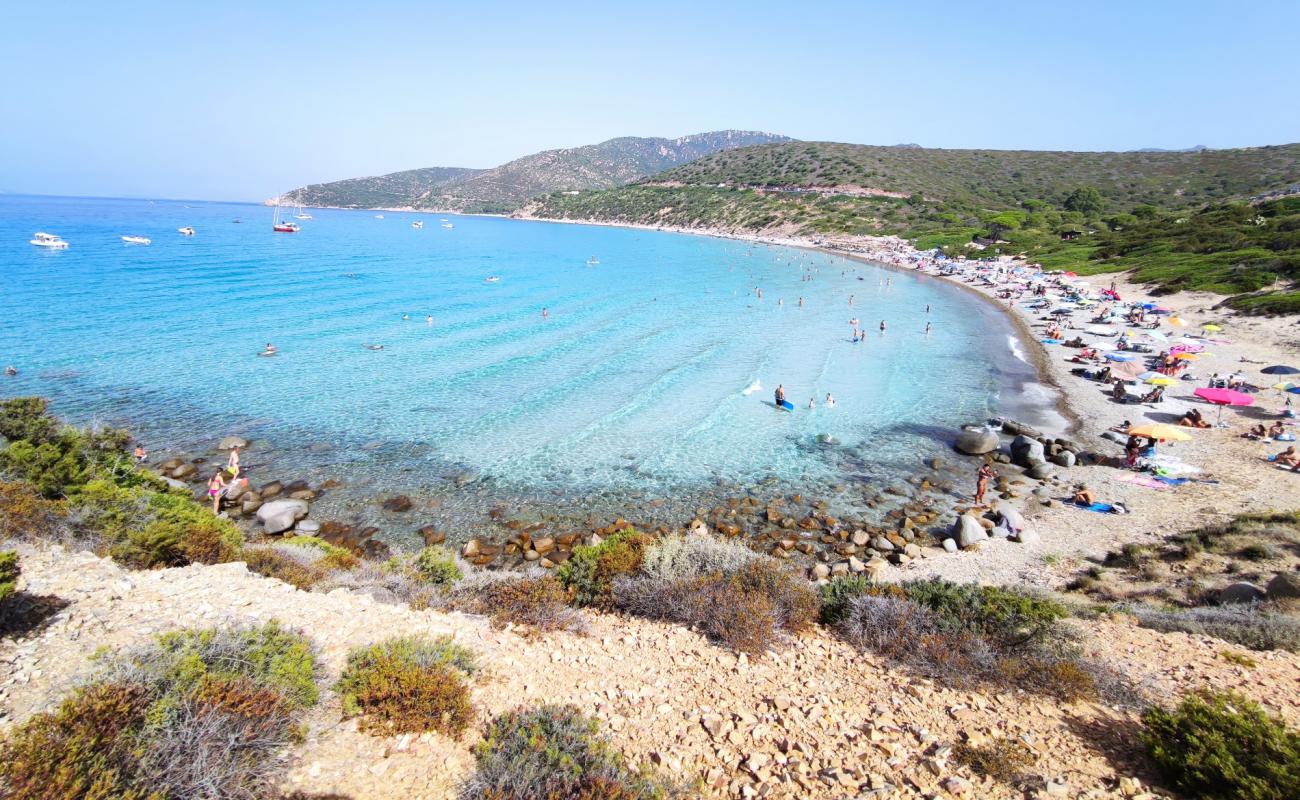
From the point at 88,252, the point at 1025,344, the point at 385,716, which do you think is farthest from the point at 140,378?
the point at 88,252

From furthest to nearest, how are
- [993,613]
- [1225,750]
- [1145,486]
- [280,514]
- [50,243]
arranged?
[50,243] → [1145,486] → [280,514] → [993,613] → [1225,750]

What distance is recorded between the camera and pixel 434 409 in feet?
84.5

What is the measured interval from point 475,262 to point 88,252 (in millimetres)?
44157

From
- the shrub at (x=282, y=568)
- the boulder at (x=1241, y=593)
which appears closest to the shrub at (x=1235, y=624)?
the boulder at (x=1241, y=593)

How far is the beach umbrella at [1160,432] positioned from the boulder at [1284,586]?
10.7 meters

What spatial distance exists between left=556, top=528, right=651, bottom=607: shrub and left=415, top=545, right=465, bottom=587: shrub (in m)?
2.34

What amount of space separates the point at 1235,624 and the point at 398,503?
19121 mm

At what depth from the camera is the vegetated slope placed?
4250 inches

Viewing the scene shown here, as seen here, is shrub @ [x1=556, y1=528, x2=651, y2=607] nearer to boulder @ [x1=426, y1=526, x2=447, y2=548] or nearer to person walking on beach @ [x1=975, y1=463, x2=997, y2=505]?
boulder @ [x1=426, y1=526, x2=447, y2=548]

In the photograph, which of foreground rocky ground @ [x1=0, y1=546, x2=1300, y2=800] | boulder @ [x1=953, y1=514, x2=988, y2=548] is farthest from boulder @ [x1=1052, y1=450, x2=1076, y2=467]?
foreground rocky ground @ [x1=0, y1=546, x2=1300, y2=800]

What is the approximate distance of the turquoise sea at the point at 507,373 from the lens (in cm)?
2120

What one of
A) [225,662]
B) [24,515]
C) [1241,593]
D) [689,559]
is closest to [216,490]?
[24,515]

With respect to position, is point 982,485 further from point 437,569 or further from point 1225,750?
point 437,569

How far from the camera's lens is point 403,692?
652cm
